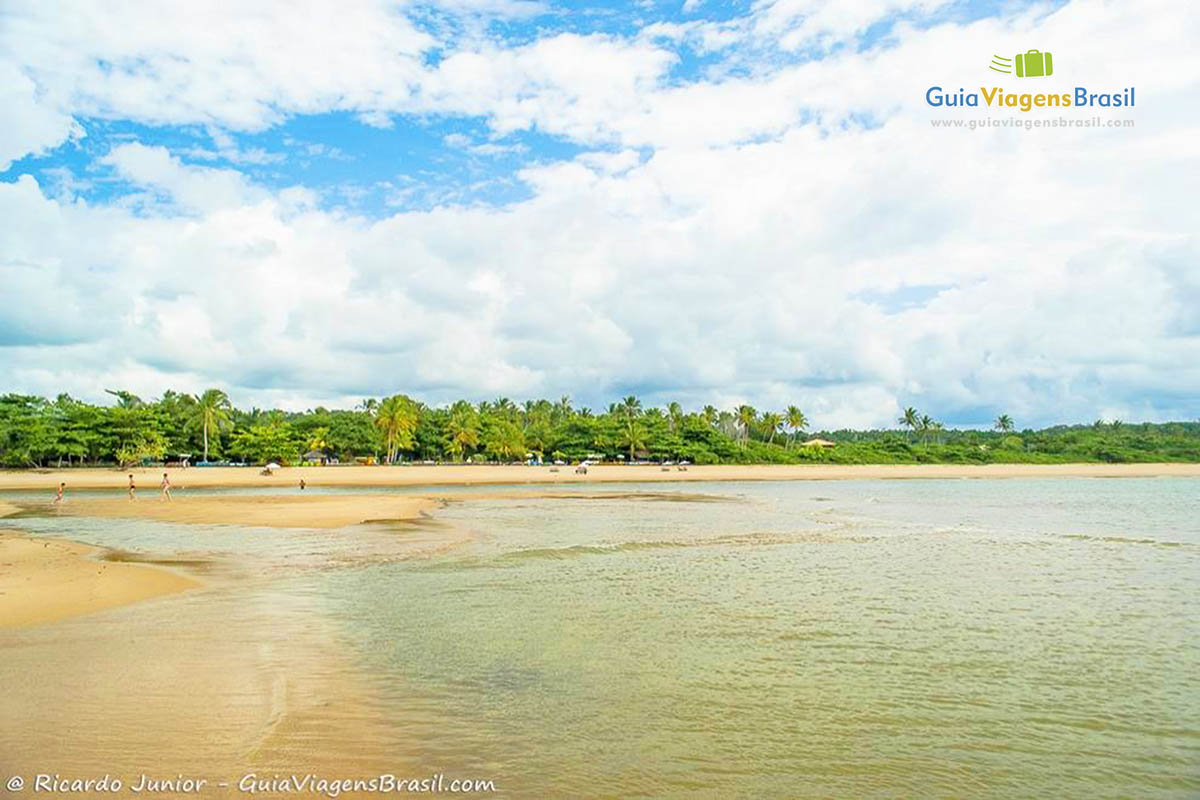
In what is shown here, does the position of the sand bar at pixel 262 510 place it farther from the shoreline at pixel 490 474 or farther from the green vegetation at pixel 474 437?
the green vegetation at pixel 474 437

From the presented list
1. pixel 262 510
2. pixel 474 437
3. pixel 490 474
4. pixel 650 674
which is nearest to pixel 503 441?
pixel 474 437

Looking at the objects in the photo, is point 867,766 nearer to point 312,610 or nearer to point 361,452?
point 312,610

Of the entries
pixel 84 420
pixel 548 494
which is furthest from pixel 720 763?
pixel 84 420

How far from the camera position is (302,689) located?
916 cm

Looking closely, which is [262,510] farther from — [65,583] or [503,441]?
[503,441]

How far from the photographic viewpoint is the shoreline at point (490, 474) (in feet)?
212

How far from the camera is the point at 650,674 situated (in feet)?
34.3

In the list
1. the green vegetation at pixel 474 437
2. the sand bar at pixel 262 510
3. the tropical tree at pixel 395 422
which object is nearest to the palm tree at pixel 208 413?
the green vegetation at pixel 474 437

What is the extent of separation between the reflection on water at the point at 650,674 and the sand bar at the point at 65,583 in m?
0.91

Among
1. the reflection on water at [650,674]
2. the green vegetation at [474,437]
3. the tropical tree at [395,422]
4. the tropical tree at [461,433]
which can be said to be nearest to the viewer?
the reflection on water at [650,674]

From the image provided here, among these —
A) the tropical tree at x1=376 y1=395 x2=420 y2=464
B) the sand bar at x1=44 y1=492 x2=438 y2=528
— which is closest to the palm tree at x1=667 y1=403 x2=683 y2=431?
the tropical tree at x1=376 y1=395 x2=420 y2=464

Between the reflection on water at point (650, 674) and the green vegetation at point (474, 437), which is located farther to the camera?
the green vegetation at point (474, 437)


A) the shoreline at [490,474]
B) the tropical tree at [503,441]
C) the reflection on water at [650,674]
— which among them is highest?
the tropical tree at [503,441]

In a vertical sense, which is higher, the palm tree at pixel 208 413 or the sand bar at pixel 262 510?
the palm tree at pixel 208 413
